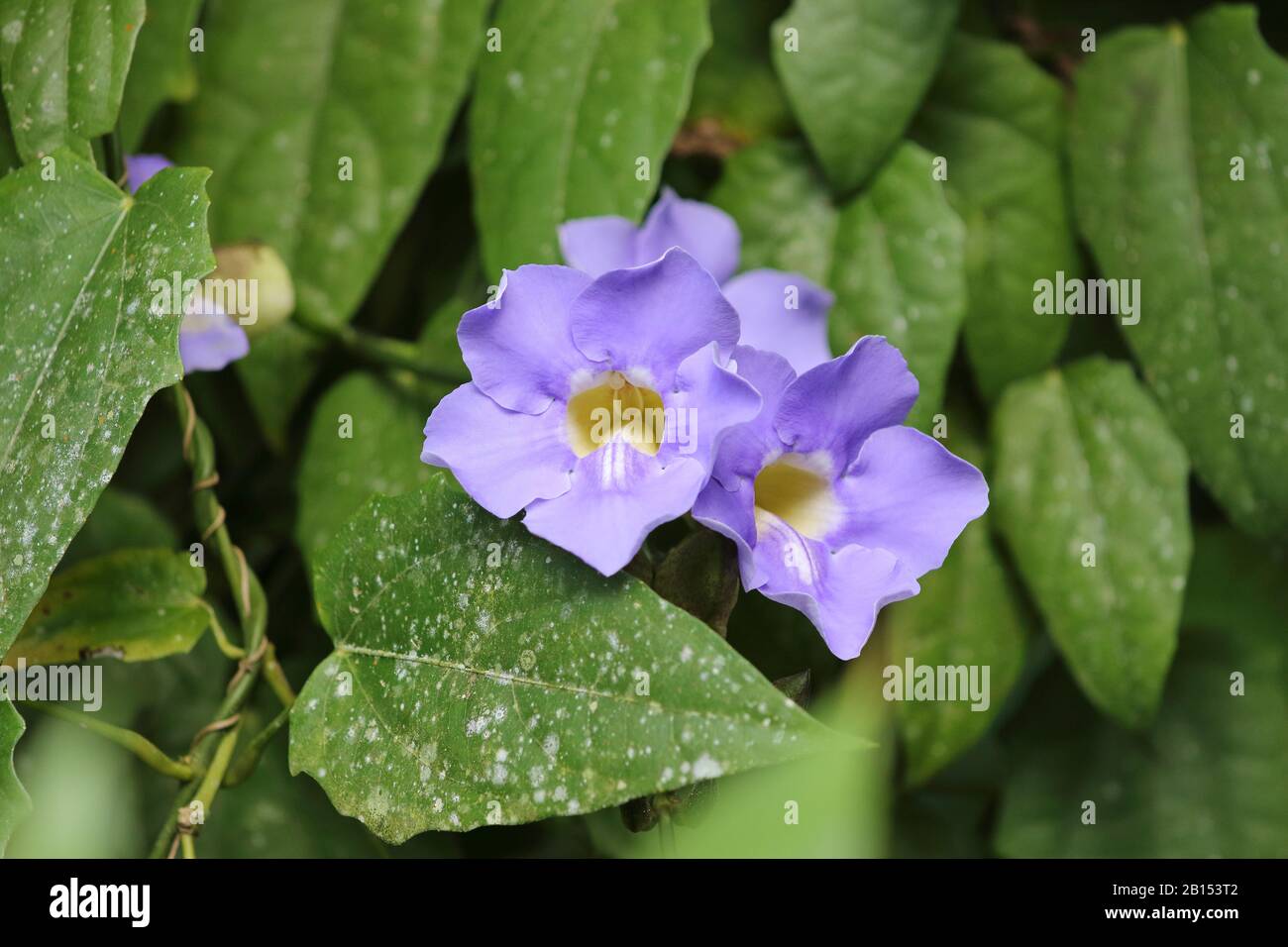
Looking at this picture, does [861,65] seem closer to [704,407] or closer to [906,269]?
[906,269]

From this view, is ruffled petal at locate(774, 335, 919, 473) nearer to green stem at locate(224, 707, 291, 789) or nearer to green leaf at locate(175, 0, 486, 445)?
green stem at locate(224, 707, 291, 789)

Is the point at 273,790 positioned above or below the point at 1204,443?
below

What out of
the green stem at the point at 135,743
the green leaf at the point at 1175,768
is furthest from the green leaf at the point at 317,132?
the green leaf at the point at 1175,768

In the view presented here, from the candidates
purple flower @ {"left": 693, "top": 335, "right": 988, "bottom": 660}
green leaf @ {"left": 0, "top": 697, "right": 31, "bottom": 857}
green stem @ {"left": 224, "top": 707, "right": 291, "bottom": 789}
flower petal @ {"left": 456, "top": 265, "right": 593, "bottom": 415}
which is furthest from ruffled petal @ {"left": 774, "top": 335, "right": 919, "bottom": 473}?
green leaf @ {"left": 0, "top": 697, "right": 31, "bottom": 857}

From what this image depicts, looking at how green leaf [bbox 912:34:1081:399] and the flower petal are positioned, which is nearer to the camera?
the flower petal

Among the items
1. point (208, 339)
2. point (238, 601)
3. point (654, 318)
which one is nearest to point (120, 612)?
point (238, 601)
